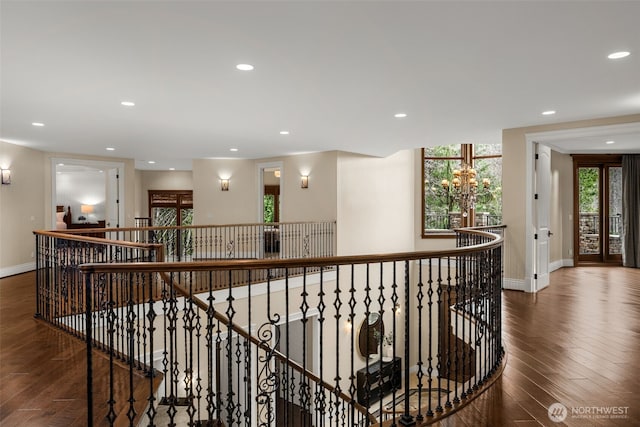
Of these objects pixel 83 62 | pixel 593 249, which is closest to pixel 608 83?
pixel 83 62

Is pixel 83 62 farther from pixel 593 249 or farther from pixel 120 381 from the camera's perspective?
pixel 593 249

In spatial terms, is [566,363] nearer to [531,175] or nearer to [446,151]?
[531,175]

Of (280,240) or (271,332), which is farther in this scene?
(280,240)

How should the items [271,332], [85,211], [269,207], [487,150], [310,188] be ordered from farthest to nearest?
1. [85,211]
2. [269,207]
3. [487,150]
4. [310,188]
5. [271,332]

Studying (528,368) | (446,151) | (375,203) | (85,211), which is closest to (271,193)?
(375,203)

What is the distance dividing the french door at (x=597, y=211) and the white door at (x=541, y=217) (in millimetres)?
3176

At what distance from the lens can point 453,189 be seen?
38.7 ft

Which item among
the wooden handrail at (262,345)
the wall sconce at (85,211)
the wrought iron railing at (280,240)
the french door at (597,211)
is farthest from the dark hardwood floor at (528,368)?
the wall sconce at (85,211)

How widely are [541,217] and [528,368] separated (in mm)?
4572

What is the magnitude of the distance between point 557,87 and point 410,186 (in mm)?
7285

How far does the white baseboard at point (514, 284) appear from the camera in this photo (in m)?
7.11

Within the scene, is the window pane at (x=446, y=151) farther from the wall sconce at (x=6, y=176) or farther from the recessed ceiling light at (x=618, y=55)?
the wall sconce at (x=6, y=176)

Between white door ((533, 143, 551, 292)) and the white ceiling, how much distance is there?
3.20 ft

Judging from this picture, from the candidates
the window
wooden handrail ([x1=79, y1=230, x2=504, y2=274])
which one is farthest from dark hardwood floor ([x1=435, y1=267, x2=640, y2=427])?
the window
